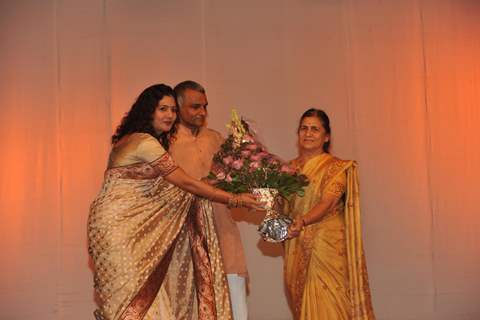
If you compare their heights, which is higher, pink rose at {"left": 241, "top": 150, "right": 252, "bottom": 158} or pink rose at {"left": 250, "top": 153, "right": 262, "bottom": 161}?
pink rose at {"left": 241, "top": 150, "right": 252, "bottom": 158}

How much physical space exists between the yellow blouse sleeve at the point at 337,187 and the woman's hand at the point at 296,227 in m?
0.27

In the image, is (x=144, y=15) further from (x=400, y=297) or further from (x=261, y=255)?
(x=400, y=297)

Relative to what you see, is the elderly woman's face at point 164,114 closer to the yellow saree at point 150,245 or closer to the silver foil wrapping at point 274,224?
the yellow saree at point 150,245

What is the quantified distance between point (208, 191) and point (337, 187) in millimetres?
912

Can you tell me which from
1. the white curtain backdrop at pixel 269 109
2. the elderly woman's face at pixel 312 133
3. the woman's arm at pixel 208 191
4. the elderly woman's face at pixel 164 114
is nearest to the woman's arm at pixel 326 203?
the elderly woman's face at pixel 312 133

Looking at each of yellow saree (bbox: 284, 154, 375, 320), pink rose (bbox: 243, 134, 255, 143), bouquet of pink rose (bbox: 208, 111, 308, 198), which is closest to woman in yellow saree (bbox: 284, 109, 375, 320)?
yellow saree (bbox: 284, 154, 375, 320)

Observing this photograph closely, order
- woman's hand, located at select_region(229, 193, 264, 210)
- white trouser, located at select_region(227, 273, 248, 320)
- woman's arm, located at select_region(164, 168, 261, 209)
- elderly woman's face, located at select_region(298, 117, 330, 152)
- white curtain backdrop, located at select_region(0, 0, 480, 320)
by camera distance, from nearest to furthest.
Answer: woman's arm, located at select_region(164, 168, 261, 209) < woman's hand, located at select_region(229, 193, 264, 210) < white trouser, located at select_region(227, 273, 248, 320) < elderly woman's face, located at select_region(298, 117, 330, 152) < white curtain backdrop, located at select_region(0, 0, 480, 320)

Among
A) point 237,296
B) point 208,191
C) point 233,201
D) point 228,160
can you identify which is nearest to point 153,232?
point 208,191

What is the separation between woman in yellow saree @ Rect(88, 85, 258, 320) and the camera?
3678 millimetres

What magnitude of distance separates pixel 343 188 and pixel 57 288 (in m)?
2.67

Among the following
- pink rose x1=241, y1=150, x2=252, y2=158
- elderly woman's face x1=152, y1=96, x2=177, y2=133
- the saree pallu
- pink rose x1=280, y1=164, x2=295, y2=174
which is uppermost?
elderly woman's face x1=152, y1=96, x2=177, y2=133

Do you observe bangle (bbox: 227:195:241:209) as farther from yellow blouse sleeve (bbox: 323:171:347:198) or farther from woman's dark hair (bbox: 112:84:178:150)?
yellow blouse sleeve (bbox: 323:171:347:198)

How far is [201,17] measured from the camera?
586 centimetres

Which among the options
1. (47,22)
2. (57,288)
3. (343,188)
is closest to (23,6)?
(47,22)
